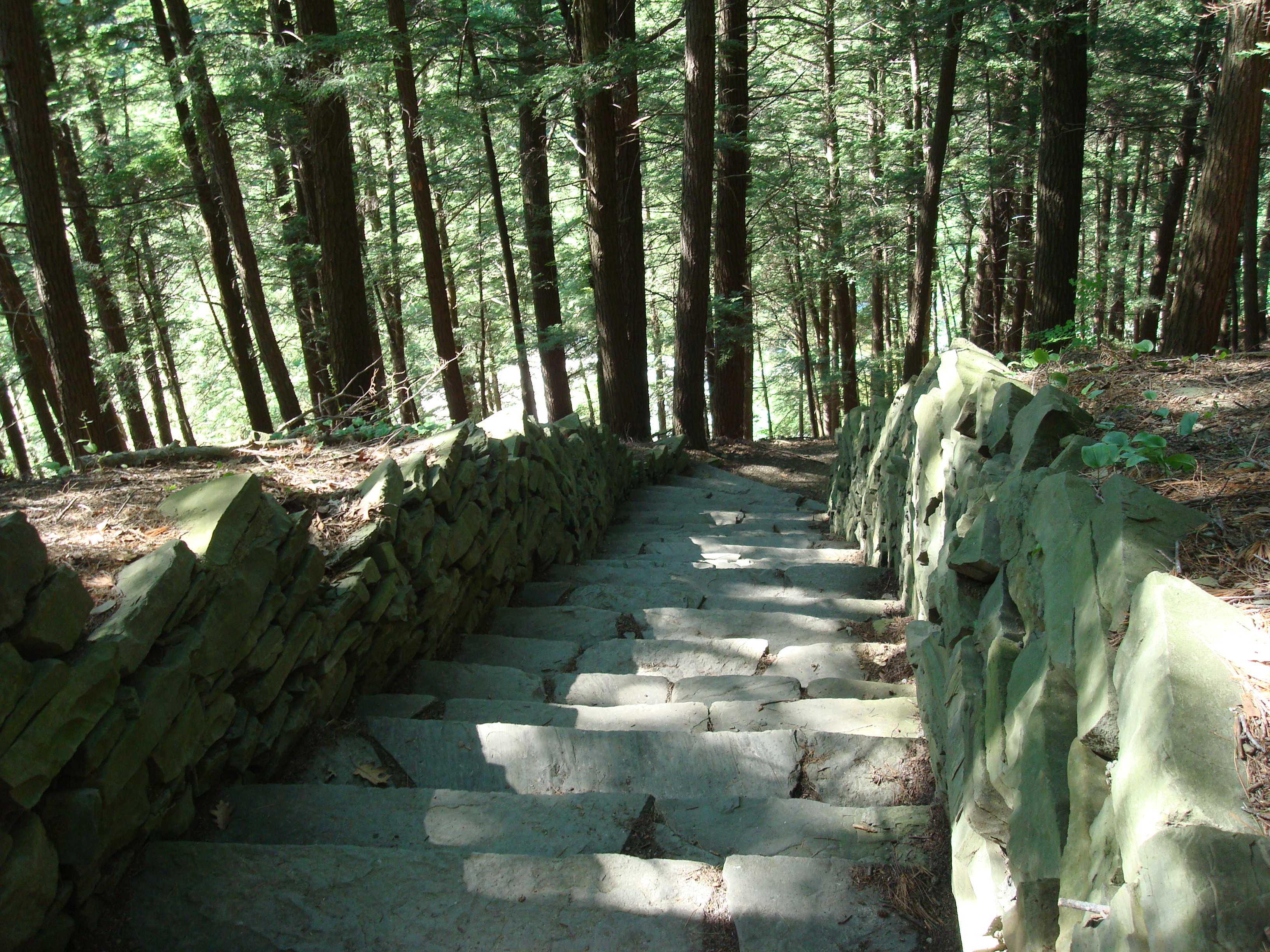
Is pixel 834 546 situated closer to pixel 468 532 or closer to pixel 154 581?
pixel 468 532

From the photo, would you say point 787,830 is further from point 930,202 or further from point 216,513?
point 930,202

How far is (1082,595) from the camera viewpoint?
1.74m

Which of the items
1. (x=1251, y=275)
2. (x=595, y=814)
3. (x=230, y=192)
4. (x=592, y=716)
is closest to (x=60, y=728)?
(x=595, y=814)

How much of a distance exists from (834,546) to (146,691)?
516 cm

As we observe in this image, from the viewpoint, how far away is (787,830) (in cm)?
239

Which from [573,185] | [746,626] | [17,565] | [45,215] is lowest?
[746,626]

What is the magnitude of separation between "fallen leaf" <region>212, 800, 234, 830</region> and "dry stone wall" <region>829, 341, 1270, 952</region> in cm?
215

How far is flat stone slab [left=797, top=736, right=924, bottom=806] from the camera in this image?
268cm

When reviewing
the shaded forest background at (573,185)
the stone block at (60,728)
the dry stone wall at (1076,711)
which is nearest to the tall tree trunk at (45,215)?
the shaded forest background at (573,185)

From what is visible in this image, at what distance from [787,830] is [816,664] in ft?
4.83

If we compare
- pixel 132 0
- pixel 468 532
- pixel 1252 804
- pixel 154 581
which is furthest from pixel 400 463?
pixel 132 0

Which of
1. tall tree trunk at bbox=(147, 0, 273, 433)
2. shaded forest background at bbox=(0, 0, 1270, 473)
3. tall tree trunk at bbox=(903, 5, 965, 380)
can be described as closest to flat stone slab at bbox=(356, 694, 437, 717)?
shaded forest background at bbox=(0, 0, 1270, 473)

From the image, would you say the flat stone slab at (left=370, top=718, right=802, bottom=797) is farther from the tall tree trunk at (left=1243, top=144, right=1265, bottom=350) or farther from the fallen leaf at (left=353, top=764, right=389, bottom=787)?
the tall tree trunk at (left=1243, top=144, right=1265, bottom=350)

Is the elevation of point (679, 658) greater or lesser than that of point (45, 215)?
lesser
